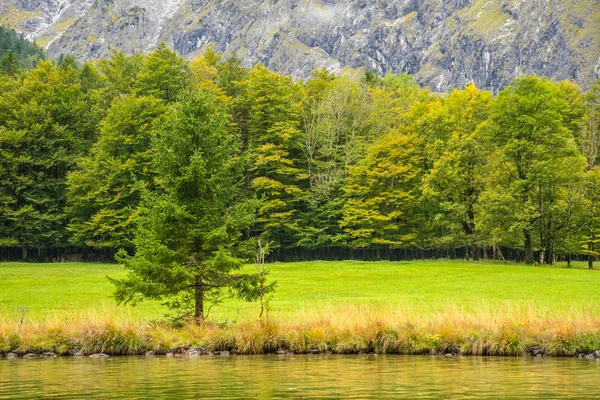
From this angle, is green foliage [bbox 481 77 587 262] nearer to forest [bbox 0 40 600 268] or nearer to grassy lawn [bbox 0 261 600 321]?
forest [bbox 0 40 600 268]

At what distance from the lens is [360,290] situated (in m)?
44.9

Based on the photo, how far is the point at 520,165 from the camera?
230ft

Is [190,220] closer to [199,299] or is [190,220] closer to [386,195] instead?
[199,299]

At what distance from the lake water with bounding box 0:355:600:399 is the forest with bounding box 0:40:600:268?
44.4m

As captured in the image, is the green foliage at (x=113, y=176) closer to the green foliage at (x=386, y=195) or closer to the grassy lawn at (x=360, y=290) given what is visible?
the grassy lawn at (x=360, y=290)

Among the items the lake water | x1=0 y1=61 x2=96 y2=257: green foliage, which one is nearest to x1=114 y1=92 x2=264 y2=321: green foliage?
the lake water

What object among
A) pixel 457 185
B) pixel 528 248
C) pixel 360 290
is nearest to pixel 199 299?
pixel 360 290

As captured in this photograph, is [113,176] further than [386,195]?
No

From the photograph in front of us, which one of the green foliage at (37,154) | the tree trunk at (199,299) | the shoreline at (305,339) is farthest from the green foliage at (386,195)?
the shoreline at (305,339)

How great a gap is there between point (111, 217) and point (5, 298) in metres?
38.2

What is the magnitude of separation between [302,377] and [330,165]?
66.8 metres

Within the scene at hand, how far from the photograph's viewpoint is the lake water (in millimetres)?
15539

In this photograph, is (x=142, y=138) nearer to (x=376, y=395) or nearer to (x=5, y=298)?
(x=5, y=298)

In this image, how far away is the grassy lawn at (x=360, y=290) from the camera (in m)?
30.8
